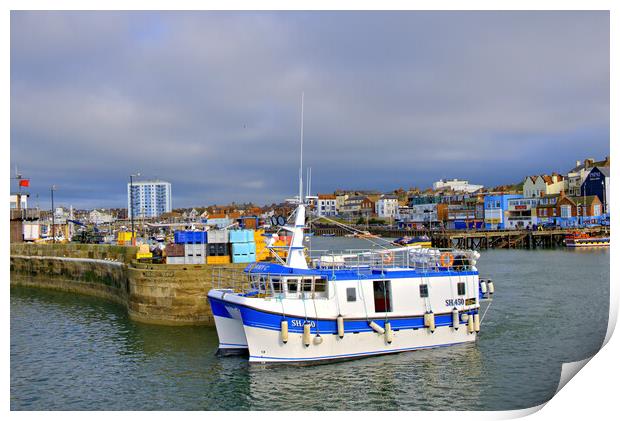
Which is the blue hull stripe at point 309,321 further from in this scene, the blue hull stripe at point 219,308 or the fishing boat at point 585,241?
the fishing boat at point 585,241

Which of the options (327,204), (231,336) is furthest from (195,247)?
(327,204)

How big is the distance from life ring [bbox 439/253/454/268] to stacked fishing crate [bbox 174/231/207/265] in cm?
1029

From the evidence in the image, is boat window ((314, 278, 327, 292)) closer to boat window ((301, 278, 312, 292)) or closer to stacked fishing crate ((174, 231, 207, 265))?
boat window ((301, 278, 312, 292))

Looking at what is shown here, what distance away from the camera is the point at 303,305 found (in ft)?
Answer: 59.6

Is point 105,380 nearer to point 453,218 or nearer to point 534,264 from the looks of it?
point 534,264

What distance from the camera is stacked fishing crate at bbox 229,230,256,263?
25.8m

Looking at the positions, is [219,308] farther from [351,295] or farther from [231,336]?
[351,295]

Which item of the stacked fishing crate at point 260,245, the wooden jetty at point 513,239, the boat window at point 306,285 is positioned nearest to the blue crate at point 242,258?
the stacked fishing crate at point 260,245

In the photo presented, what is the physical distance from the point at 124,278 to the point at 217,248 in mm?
7206

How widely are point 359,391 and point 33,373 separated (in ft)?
34.8

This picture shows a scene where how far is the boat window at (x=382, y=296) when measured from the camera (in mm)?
19438

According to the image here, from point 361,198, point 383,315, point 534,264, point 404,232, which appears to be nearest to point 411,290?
point 383,315

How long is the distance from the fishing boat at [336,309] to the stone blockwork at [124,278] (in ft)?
14.7

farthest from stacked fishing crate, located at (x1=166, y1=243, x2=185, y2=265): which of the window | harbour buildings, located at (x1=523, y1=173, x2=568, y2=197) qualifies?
harbour buildings, located at (x1=523, y1=173, x2=568, y2=197)
